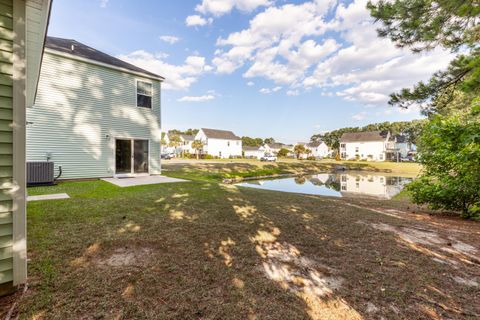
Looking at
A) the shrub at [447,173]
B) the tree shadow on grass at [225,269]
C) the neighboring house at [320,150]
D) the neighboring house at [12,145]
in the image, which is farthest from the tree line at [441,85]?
the neighboring house at [320,150]

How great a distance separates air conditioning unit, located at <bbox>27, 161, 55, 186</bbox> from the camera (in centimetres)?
759

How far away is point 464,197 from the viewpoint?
6074mm

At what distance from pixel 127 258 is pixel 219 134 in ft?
153

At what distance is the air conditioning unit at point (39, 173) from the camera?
759cm

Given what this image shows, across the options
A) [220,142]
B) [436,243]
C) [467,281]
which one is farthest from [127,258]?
[220,142]

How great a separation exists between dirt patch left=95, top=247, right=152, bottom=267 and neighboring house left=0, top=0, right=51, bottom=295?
766 millimetres

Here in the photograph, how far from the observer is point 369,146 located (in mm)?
48531

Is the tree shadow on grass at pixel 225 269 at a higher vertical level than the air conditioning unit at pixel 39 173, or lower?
lower

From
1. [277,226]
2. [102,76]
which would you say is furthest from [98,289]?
[102,76]

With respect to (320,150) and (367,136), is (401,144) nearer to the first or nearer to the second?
(367,136)

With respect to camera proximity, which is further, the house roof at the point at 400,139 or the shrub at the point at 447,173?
the house roof at the point at 400,139

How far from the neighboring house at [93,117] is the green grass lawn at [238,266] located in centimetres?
507

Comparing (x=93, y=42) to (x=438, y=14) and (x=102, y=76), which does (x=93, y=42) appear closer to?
(x=102, y=76)

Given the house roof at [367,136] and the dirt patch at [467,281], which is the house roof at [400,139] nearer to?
the house roof at [367,136]
